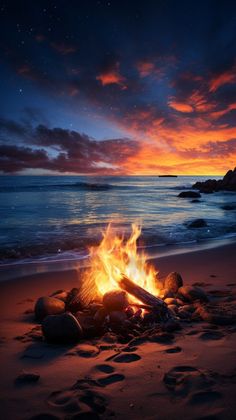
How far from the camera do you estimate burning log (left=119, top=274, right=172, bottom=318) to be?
4.95 m

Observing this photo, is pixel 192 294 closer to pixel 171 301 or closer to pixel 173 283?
pixel 171 301

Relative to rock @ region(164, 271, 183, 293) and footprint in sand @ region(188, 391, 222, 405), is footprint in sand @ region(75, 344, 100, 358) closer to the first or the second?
footprint in sand @ region(188, 391, 222, 405)

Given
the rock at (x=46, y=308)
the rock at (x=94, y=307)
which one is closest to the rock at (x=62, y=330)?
the rock at (x=46, y=308)

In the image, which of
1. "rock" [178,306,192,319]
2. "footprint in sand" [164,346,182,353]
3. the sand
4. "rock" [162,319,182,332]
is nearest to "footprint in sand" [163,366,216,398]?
the sand

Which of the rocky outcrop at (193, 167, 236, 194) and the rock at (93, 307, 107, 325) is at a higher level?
the rocky outcrop at (193, 167, 236, 194)

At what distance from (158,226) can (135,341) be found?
14270mm

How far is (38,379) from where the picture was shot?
11.2ft

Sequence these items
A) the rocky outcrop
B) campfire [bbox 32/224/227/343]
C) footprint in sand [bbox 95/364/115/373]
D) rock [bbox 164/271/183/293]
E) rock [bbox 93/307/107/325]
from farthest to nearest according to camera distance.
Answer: the rocky outcrop
rock [bbox 164/271/183/293]
rock [bbox 93/307/107/325]
campfire [bbox 32/224/227/343]
footprint in sand [bbox 95/364/115/373]

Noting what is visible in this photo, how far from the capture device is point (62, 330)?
4.31 metres

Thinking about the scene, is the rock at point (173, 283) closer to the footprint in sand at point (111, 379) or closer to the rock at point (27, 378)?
the footprint in sand at point (111, 379)

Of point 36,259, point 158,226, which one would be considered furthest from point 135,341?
point 158,226

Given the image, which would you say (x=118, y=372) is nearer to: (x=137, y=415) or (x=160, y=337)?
(x=137, y=415)

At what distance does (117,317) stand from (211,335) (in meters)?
1.40

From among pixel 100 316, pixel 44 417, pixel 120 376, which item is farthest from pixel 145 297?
pixel 44 417
